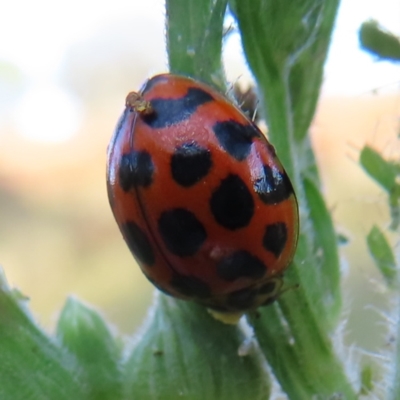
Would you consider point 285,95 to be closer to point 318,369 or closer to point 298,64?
point 298,64

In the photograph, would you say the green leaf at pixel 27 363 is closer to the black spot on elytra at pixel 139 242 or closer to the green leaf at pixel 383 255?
the black spot on elytra at pixel 139 242

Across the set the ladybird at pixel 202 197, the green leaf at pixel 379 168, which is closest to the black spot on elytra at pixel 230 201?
the ladybird at pixel 202 197

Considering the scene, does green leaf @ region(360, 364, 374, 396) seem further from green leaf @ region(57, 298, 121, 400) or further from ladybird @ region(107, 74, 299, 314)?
green leaf @ region(57, 298, 121, 400)

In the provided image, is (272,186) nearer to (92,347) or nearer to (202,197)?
(202,197)

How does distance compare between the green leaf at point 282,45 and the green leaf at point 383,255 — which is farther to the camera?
the green leaf at point 383,255

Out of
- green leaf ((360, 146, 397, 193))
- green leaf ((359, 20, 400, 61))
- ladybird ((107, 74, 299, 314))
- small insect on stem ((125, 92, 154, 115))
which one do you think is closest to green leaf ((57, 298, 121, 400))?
ladybird ((107, 74, 299, 314))

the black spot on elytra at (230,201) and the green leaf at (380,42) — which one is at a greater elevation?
the green leaf at (380,42)
